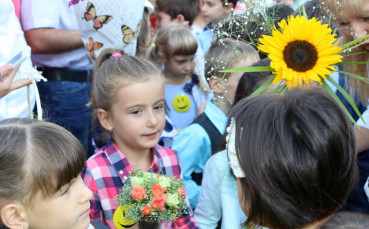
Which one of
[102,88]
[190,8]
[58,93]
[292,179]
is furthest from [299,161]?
[190,8]

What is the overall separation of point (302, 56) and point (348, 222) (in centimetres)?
85

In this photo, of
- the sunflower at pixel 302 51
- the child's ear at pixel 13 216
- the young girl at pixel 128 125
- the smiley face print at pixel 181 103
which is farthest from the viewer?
the smiley face print at pixel 181 103

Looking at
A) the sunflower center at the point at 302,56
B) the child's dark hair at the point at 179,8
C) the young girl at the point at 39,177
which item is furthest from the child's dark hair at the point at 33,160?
the child's dark hair at the point at 179,8

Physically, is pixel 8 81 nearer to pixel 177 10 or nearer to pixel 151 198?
pixel 151 198

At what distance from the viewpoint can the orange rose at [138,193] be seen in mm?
2166

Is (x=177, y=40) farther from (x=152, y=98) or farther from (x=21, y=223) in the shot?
(x=21, y=223)

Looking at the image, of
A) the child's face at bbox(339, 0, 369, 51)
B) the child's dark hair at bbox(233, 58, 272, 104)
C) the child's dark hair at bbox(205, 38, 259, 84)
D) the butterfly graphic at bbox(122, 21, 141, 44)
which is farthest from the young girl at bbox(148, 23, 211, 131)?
the child's face at bbox(339, 0, 369, 51)

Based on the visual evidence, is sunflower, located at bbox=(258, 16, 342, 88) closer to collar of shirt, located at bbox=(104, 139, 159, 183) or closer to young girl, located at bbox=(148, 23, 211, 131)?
collar of shirt, located at bbox=(104, 139, 159, 183)

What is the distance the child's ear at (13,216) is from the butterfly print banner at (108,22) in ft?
5.67

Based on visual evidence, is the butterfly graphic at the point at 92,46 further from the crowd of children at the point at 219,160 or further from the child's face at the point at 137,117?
the child's face at the point at 137,117

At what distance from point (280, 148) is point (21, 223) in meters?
1.11

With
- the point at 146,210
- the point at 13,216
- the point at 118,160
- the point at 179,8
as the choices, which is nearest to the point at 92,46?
the point at 118,160

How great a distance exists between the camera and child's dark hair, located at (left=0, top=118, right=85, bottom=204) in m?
1.80

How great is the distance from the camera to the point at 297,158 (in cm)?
157
